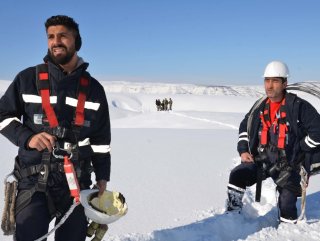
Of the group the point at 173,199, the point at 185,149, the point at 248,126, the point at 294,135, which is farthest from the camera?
the point at 185,149

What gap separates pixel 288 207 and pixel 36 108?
2788 mm

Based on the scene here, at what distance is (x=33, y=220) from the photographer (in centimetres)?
241

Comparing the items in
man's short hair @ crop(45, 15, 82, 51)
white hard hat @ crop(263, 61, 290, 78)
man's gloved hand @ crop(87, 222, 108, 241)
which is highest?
man's short hair @ crop(45, 15, 82, 51)

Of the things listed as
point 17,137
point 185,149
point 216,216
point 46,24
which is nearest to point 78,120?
point 17,137

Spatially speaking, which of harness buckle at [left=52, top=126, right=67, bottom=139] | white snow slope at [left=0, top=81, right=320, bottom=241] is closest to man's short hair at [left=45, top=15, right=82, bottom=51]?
harness buckle at [left=52, top=126, right=67, bottom=139]

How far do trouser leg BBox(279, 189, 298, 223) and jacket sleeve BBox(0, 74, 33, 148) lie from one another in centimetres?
278

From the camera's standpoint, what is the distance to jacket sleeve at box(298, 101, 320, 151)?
399cm

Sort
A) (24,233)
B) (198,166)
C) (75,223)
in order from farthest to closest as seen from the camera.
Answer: (198,166) < (75,223) < (24,233)

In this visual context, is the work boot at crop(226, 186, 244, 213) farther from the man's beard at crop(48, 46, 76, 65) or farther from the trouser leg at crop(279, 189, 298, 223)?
the man's beard at crop(48, 46, 76, 65)

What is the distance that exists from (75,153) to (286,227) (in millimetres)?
Answer: 2272

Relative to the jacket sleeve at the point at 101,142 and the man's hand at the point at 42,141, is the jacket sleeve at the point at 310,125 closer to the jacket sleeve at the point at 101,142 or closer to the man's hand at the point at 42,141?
the jacket sleeve at the point at 101,142

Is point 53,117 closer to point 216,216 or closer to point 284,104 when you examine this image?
point 216,216

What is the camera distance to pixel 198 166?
7.02 m

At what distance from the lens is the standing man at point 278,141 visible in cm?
404
